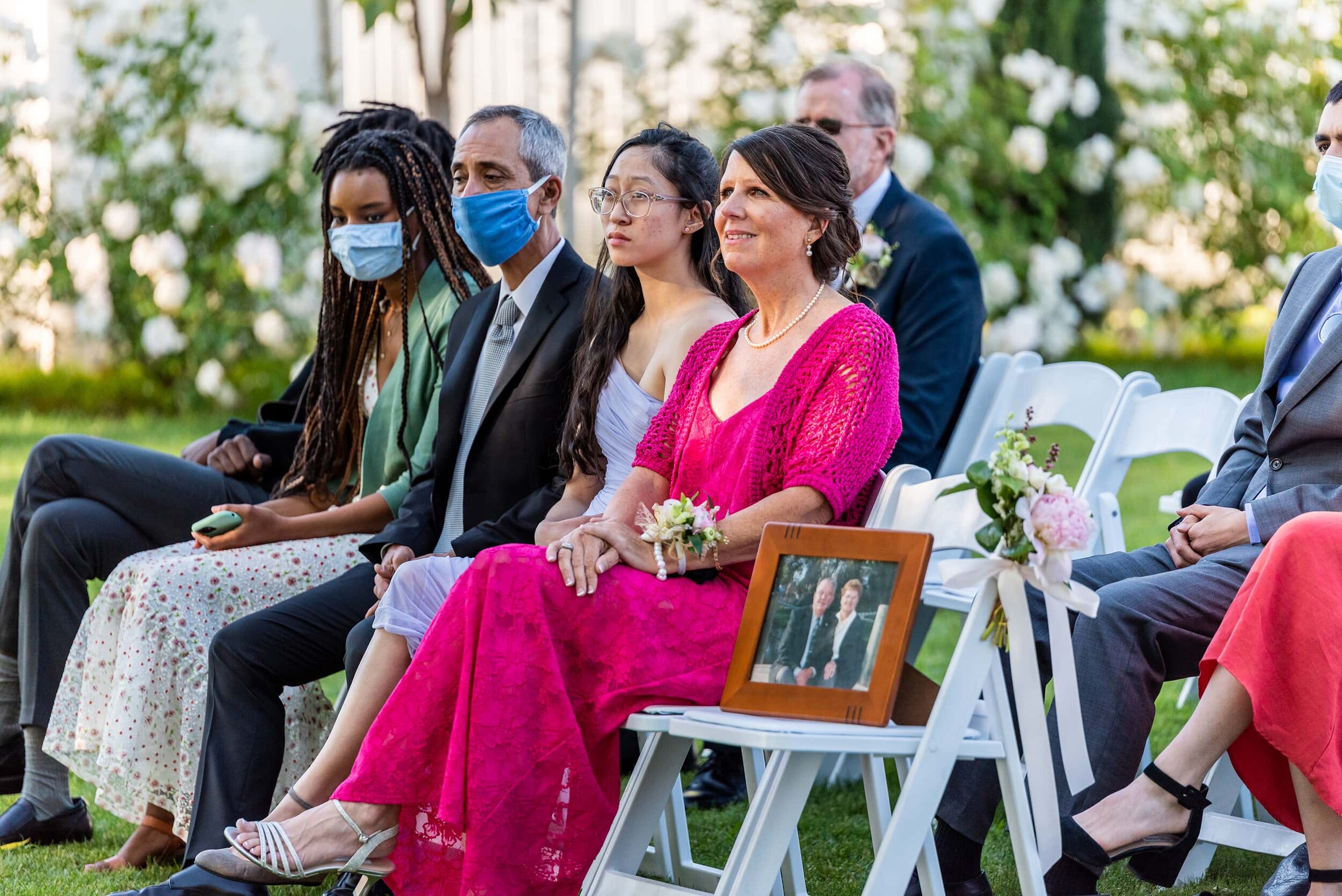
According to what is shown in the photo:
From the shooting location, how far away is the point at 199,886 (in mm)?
3457

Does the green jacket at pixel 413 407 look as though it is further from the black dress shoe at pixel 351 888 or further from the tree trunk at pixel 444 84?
the tree trunk at pixel 444 84

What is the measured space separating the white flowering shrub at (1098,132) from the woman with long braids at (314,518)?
18.5ft

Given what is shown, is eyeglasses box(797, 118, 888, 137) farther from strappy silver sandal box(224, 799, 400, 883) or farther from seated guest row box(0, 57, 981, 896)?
strappy silver sandal box(224, 799, 400, 883)

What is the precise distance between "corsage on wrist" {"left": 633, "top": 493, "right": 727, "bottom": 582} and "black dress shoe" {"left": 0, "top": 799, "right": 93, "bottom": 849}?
2.16 meters

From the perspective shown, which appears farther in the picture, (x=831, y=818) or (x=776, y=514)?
(x=831, y=818)

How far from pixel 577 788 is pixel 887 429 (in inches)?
39.9

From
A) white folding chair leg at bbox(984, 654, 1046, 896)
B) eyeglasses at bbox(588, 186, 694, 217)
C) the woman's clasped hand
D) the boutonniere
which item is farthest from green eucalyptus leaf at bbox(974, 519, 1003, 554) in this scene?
the boutonniere

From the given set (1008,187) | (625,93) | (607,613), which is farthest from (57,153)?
(607,613)

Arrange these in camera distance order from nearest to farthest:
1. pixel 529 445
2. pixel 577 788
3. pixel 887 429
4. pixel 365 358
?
1. pixel 577 788
2. pixel 887 429
3. pixel 529 445
4. pixel 365 358

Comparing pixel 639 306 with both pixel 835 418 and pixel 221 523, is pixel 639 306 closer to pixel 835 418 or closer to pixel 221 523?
pixel 835 418

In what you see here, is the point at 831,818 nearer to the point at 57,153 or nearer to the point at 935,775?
the point at 935,775

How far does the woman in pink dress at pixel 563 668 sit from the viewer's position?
318 cm

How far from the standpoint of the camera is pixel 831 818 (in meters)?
4.58

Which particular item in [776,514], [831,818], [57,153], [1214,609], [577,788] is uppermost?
[57,153]
